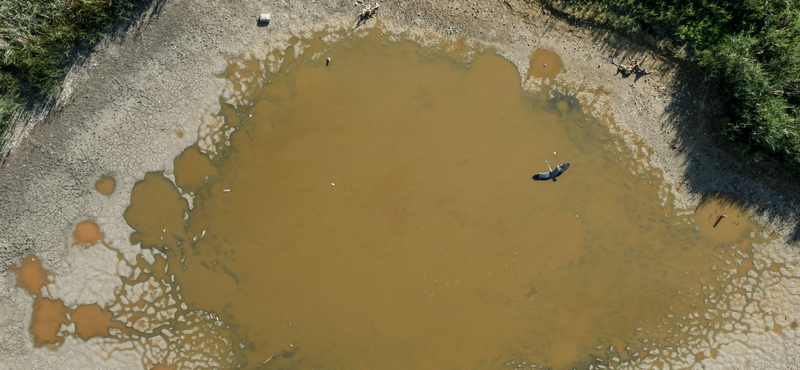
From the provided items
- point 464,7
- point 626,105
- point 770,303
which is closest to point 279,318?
point 464,7

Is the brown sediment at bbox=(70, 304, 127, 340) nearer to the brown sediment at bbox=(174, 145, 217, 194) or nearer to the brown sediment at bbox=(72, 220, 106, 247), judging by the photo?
the brown sediment at bbox=(72, 220, 106, 247)

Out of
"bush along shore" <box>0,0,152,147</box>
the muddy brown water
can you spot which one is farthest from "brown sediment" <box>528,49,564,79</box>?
"bush along shore" <box>0,0,152,147</box>

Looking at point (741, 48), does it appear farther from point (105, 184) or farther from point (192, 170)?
point (105, 184)

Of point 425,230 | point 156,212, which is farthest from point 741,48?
point 156,212

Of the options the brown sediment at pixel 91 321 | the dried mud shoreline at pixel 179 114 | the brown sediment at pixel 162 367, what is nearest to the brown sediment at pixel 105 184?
the dried mud shoreline at pixel 179 114

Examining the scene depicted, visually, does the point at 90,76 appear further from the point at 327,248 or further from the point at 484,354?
the point at 484,354
